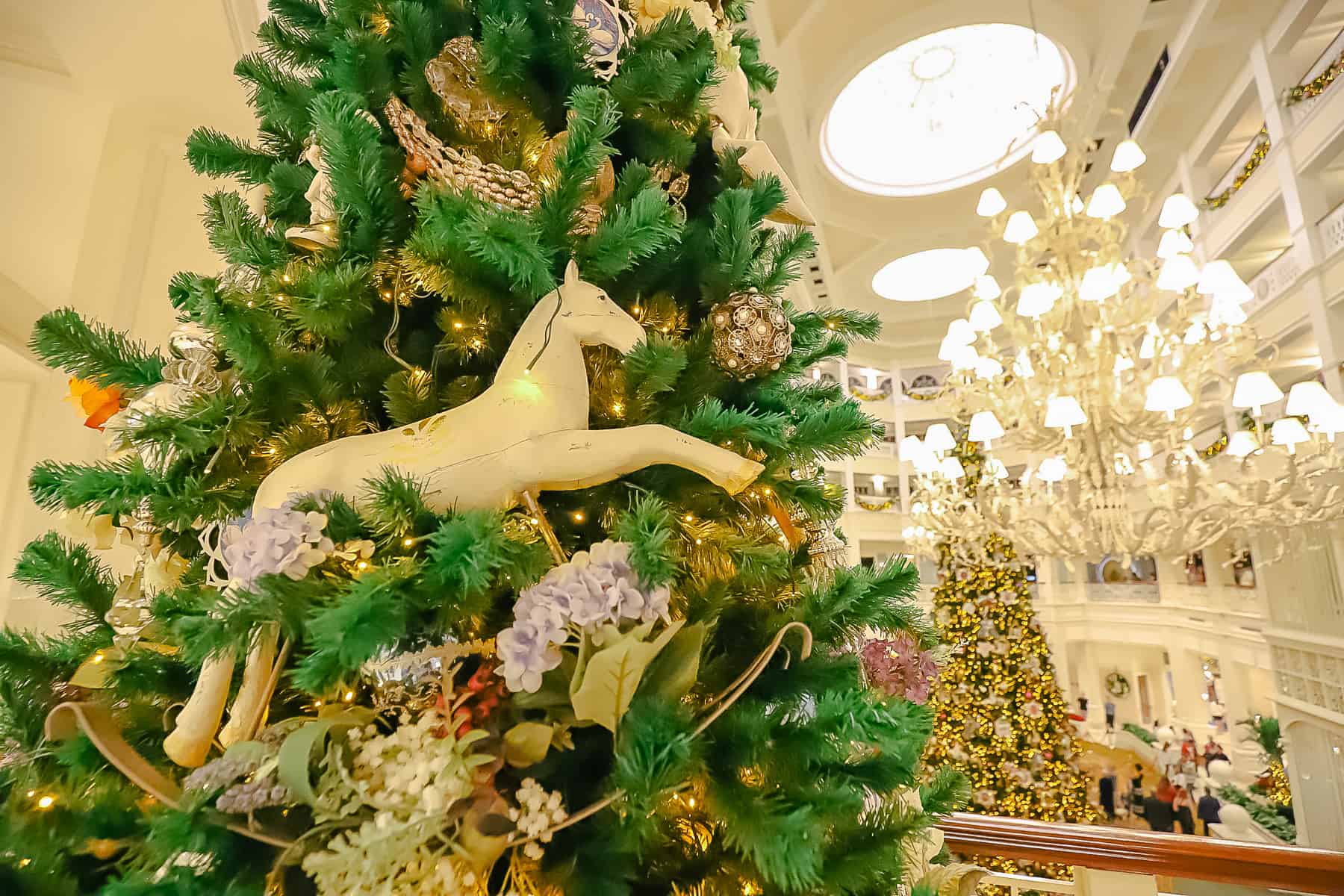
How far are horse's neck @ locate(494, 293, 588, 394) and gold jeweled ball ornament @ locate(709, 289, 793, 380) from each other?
19cm

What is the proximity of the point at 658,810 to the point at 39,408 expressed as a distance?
262 cm

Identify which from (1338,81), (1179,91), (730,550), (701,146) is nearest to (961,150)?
(1179,91)

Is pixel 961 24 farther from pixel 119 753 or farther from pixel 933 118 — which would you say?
pixel 119 753

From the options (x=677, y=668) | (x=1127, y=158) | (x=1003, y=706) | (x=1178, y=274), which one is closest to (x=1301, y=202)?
(x=1127, y=158)

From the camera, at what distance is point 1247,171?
608cm

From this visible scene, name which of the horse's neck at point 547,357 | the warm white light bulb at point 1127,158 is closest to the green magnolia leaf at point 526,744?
the horse's neck at point 547,357

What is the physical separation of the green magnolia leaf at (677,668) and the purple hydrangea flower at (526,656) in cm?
7

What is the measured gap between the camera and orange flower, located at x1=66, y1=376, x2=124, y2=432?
0.69 meters

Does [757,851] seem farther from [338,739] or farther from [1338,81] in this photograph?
[1338,81]

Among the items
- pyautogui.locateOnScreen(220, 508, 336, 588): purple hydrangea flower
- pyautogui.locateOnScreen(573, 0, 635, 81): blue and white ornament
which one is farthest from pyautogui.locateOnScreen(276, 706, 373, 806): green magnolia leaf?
pyautogui.locateOnScreen(573, 0, 635, 81): blue and white ornament

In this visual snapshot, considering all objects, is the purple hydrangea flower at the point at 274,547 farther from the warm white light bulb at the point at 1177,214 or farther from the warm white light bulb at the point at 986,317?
the warm white light bulb at the point at 1177,214

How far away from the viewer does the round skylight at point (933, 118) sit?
568 cm

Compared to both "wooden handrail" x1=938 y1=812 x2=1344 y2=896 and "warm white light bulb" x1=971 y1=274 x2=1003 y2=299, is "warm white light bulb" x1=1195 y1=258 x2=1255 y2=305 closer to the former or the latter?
"warm white light bulb" x1=971 y1=274 x2=1003 y2=299

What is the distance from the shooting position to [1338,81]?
4.68 meters
